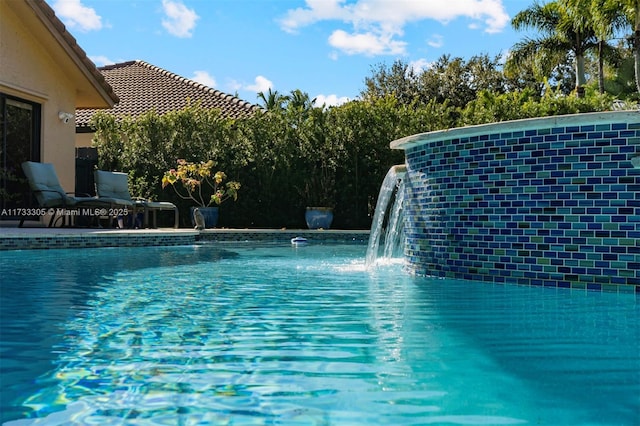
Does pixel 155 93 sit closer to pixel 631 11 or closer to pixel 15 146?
pixel 15 146

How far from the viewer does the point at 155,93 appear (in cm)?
2327

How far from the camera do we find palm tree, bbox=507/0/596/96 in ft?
84.4

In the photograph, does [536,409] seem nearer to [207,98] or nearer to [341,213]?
[341,213]

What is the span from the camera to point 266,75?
32062mm

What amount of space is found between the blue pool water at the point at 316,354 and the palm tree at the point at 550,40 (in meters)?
24.5

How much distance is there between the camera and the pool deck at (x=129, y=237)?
8.51 metres

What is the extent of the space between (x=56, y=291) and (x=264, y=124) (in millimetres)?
10805

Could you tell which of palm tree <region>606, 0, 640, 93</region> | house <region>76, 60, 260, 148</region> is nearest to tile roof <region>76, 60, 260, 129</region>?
house <region>76, 60, 260, 148</region>

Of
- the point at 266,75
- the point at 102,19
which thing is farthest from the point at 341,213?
the point at 266,75

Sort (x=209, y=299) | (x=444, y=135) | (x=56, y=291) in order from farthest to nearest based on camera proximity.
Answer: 1. (x=444, y=135)
2. (x=56, y=291)
3. (x=209, y=299)

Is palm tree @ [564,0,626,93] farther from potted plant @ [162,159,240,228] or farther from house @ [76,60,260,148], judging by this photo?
potted plant @ [162,159,240,228]

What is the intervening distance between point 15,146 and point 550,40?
75.4 feet

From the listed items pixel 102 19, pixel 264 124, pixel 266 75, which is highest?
pixel 266 75

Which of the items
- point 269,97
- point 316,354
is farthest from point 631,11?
point 269,97
